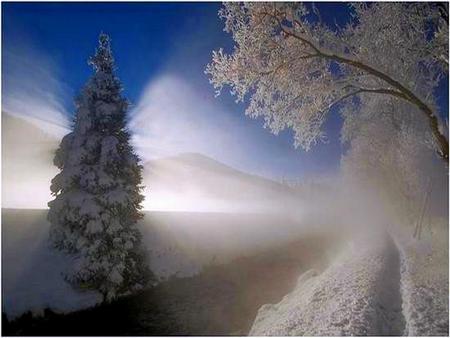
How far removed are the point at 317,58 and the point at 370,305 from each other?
8.63 meters

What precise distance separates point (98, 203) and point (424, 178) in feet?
109

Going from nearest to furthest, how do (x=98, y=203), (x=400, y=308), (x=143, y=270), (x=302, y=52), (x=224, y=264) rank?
(x=302, y=52)
(x=400, y=308)
(x=98, y=203)
(x=143, y=270)
(x=224, y=264)

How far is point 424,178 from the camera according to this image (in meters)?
38.5

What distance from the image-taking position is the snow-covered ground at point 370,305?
37.8 ft

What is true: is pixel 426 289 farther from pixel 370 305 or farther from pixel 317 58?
pixel 317 58

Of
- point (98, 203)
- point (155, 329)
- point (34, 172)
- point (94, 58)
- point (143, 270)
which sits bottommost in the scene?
point (155, 329)

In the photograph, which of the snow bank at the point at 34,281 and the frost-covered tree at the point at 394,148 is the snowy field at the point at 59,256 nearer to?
the snow bank at the point at 34,281

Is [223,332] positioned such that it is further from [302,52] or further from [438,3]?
[438,3]

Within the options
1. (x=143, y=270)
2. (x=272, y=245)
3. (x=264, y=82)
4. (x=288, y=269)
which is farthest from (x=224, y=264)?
(x=264, y=82)

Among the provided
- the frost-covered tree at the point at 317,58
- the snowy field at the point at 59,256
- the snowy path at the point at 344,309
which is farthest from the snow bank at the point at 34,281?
the frost-covered tree at the point at 317,58

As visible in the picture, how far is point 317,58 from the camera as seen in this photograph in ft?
38.5

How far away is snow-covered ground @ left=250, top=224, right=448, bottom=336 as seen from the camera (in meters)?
11.5

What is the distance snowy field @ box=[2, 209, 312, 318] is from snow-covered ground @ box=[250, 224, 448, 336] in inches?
348

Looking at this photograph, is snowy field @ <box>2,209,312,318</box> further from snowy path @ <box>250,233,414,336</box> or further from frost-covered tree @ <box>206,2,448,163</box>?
frost-covered tree @ <box>206,2,448,163</box>
